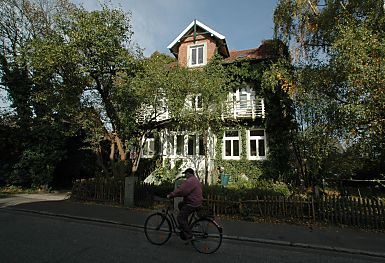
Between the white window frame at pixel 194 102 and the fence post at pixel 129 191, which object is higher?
the white window frame at pixel 194 102

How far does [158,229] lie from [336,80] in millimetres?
9251

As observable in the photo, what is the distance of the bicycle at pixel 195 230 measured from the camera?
5.81 m

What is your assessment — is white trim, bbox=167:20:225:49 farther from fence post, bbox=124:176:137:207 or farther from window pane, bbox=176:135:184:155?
fence post, bbox=124:176:137:207

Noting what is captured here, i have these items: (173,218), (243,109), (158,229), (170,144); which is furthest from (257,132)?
(158,229)

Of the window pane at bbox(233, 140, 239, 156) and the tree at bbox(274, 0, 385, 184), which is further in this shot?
the window pane at bbox(233, 140, 239, 156)

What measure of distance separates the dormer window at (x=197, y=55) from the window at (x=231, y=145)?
5672mm

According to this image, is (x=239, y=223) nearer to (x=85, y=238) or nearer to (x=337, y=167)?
(x=85, y=238)

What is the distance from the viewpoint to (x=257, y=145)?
17.5m

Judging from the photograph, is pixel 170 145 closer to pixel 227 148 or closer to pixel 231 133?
pixel 227 148

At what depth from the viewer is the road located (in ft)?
17.4

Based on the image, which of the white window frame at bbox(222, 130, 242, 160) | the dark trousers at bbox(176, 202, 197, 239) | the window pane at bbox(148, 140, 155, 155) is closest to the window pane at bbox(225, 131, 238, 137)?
the white window frame at bbox(222, 130, 242, 160)

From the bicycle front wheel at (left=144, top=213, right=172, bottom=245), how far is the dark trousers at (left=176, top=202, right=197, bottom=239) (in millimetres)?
427

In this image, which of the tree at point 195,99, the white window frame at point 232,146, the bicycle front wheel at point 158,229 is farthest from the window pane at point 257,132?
the bicycle front wheel at point 158,229

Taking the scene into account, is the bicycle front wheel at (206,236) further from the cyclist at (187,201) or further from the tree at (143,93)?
the tree at (143,93)
